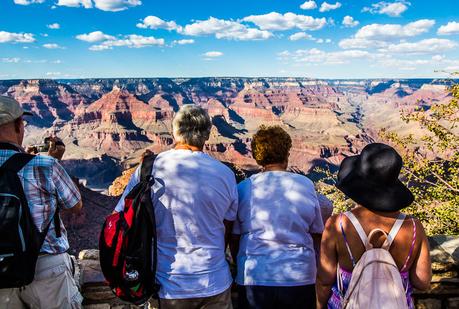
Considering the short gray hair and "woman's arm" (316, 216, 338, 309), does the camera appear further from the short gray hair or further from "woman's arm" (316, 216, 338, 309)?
"woman's arm" (316, 216, 338, 309)

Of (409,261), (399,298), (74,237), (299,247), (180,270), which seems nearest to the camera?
(399,298)

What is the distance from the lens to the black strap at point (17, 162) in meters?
2.38

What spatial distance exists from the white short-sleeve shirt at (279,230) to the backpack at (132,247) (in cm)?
71

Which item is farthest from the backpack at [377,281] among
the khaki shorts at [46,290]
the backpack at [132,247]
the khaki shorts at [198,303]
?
the khaki shorts at [46,290]

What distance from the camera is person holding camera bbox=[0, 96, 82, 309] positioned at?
7.98 ft

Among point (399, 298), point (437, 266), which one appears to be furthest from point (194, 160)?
point (437, 266)

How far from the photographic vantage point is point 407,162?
823 cm

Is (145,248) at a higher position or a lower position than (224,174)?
lower

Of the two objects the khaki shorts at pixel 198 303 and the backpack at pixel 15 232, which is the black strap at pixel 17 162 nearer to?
the backpack at pixel 15 232

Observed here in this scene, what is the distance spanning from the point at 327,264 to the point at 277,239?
16.3 inches

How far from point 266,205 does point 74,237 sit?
1250 inches

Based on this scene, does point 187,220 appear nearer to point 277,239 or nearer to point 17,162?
point 277,239

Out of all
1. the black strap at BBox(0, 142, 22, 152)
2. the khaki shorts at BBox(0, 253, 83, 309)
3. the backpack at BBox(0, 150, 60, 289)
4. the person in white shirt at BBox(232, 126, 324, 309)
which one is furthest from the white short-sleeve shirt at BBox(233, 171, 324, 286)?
the black strap at BBox(0, 142, 22, 152)

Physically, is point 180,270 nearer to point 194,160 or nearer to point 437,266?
point 194,160
